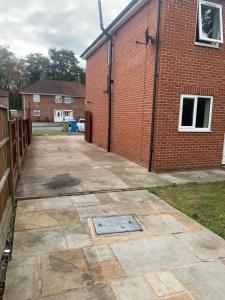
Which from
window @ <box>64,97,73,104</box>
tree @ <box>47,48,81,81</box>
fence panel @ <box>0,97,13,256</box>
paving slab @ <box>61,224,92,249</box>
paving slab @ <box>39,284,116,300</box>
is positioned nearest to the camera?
paving slab @ <box>39,284,116,300</box>

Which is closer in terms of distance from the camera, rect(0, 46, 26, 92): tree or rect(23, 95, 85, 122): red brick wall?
rect(23, 95, 85, 122): red brick wall

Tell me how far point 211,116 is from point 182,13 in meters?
3.12

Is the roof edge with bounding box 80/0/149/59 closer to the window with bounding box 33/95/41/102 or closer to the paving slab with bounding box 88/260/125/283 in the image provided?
the paving slab with bounding box 88/260/125/283

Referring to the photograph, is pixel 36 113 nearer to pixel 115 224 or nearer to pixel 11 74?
pixel 11 74

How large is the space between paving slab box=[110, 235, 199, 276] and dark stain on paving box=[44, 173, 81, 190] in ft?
9.60

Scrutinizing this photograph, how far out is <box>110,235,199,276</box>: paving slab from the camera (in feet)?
9.65

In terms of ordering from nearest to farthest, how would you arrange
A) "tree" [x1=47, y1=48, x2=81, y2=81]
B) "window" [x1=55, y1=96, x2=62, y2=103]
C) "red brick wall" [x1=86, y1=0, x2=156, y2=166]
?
"red brick wall" [x1=86, y1=0, x2=156, y2=166], "window" [x1=55, y1=96, x2=62, y2=103], "tree" [x1=47, y1=48, x2=81, y2=81]

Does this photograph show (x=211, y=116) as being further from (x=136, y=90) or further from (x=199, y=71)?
(x=136, y=90)

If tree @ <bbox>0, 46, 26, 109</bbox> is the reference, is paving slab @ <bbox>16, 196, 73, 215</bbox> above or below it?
below

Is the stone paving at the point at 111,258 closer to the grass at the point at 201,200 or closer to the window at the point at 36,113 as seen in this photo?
the grass at the point at 201,200

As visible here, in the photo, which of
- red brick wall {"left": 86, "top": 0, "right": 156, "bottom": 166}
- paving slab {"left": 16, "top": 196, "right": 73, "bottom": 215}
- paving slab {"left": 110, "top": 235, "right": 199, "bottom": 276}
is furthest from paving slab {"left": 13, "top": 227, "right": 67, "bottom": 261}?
red brick wall {"left": 86, "top": 0, "right": 156, "bottom": 166}

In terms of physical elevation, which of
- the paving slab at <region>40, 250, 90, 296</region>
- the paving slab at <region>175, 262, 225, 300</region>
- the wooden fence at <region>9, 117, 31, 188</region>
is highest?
the wooden fence at <region>9, 117, 31, 188</region>

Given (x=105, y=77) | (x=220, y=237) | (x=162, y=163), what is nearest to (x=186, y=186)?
(x=162, y=163)

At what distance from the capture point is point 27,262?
9.84 ft
